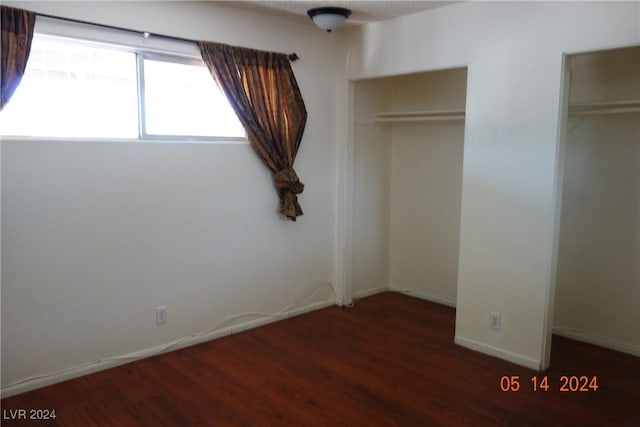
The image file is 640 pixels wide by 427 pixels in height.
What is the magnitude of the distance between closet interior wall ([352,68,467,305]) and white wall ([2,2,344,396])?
1.48ft

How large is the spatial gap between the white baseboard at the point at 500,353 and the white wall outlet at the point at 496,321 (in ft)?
0.47

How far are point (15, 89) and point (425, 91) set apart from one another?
3220 millimetres

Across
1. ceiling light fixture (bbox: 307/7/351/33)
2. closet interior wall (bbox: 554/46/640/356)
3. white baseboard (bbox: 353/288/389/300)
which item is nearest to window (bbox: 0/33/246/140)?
ceiling light fixture (bbox: 307/7/351/33)

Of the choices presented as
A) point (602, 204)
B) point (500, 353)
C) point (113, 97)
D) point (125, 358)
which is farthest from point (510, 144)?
point (125, 358)

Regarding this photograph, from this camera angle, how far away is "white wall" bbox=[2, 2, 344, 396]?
108 inches

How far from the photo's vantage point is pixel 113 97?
3.05 metres

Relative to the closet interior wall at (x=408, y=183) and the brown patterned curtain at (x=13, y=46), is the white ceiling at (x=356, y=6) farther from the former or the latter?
the brown patterned curtain at (x=13, y=46)

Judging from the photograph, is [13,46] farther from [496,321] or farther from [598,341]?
[598,341]

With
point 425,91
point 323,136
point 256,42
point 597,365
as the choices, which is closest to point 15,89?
point 256,42

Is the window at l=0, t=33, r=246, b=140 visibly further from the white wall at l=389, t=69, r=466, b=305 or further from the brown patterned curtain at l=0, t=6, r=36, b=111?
the white wall at l=389, t=69, r=466, b=305

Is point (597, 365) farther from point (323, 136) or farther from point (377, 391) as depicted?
point (323, 136)

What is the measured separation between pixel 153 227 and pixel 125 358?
0.88 metres

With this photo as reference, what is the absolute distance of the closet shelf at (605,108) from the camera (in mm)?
3088

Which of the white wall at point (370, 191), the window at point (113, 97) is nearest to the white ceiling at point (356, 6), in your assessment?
the window at point (113, 97)
